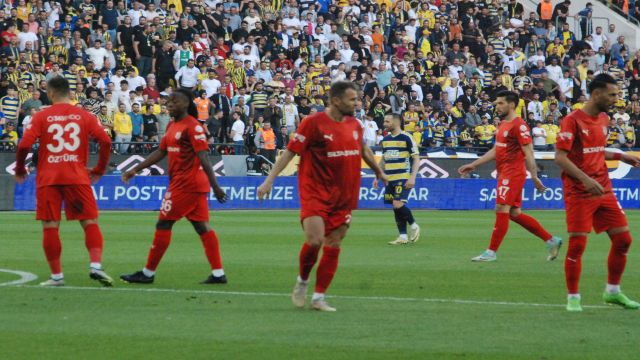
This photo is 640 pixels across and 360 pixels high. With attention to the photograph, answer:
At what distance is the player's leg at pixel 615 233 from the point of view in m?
11.4

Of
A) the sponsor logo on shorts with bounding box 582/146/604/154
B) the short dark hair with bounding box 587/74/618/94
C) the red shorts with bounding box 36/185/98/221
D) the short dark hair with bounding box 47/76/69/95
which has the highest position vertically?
the short dark hair with bounding box 587/74/618/94

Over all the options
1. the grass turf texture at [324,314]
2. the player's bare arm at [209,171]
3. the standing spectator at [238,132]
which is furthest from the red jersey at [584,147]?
the standing spectator at [238,132]

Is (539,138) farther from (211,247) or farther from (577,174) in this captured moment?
(577,174)

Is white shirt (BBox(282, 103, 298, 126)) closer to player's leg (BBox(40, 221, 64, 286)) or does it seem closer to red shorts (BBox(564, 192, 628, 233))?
player's leg (BBox(40, 221, 64, 286))

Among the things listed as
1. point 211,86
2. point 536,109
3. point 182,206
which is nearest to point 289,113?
point 211,86

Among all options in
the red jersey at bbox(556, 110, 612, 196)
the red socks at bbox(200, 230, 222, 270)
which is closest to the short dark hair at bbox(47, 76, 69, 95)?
the red socks at bbox(200, 230, 222, 270)

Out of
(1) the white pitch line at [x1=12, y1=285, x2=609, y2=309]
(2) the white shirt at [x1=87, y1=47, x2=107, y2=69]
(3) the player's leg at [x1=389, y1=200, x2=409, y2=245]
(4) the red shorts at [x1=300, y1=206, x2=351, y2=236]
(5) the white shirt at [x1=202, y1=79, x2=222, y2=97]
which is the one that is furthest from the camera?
(5) the white shirt at [x1=202, y1=79, x2=222, y2=97]

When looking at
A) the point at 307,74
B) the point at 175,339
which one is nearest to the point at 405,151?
the point at 175,339

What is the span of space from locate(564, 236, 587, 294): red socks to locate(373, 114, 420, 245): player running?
894cm

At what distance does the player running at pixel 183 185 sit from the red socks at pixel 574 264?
4.02 meters

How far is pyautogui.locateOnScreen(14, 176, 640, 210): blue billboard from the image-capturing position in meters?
30.8

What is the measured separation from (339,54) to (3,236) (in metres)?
18.8

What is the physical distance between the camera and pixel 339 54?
3847 centimetres

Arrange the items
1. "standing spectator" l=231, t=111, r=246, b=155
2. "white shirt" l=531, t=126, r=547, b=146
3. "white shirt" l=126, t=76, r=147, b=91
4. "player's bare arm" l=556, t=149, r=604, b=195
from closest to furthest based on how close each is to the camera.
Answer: "player's bare arm" l=556, t=149, r=604, b=195
"white shirt" l=126, t=76, r=147, b=91
"standing spectator" l=231, t=111, r=246, b=155
"white shirt" l=531, t=126, r=547, b=146
